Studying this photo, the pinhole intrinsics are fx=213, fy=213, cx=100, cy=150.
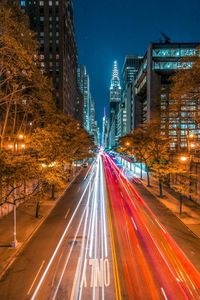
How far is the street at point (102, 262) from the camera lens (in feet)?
36.0

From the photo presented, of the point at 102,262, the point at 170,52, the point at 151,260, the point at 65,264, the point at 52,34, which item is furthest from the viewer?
the point at 52,34

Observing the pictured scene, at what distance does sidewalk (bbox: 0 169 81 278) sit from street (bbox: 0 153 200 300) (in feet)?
1.67

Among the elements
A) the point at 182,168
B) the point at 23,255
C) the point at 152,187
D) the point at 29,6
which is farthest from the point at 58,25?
the point at 23,255

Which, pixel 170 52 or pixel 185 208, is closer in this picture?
pixel 185 208

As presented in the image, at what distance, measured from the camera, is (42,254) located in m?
14.8

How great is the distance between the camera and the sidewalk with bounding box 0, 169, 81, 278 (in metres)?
14.3

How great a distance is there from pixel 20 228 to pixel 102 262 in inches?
360

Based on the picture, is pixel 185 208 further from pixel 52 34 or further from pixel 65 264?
pixel 52 34

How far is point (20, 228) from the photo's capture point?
62.8ft

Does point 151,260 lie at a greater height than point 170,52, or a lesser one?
lesser

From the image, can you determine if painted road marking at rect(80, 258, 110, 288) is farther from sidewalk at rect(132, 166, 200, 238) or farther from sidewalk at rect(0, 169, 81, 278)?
sidewalk at rect(132, 166, 200, 238)

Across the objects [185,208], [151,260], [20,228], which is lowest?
[151,260]

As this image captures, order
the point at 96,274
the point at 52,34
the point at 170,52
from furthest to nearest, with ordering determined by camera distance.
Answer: the point at 52,34, the point at 170,52, the point at 96,274

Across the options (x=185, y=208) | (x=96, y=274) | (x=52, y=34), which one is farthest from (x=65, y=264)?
(x=52, y=34)
